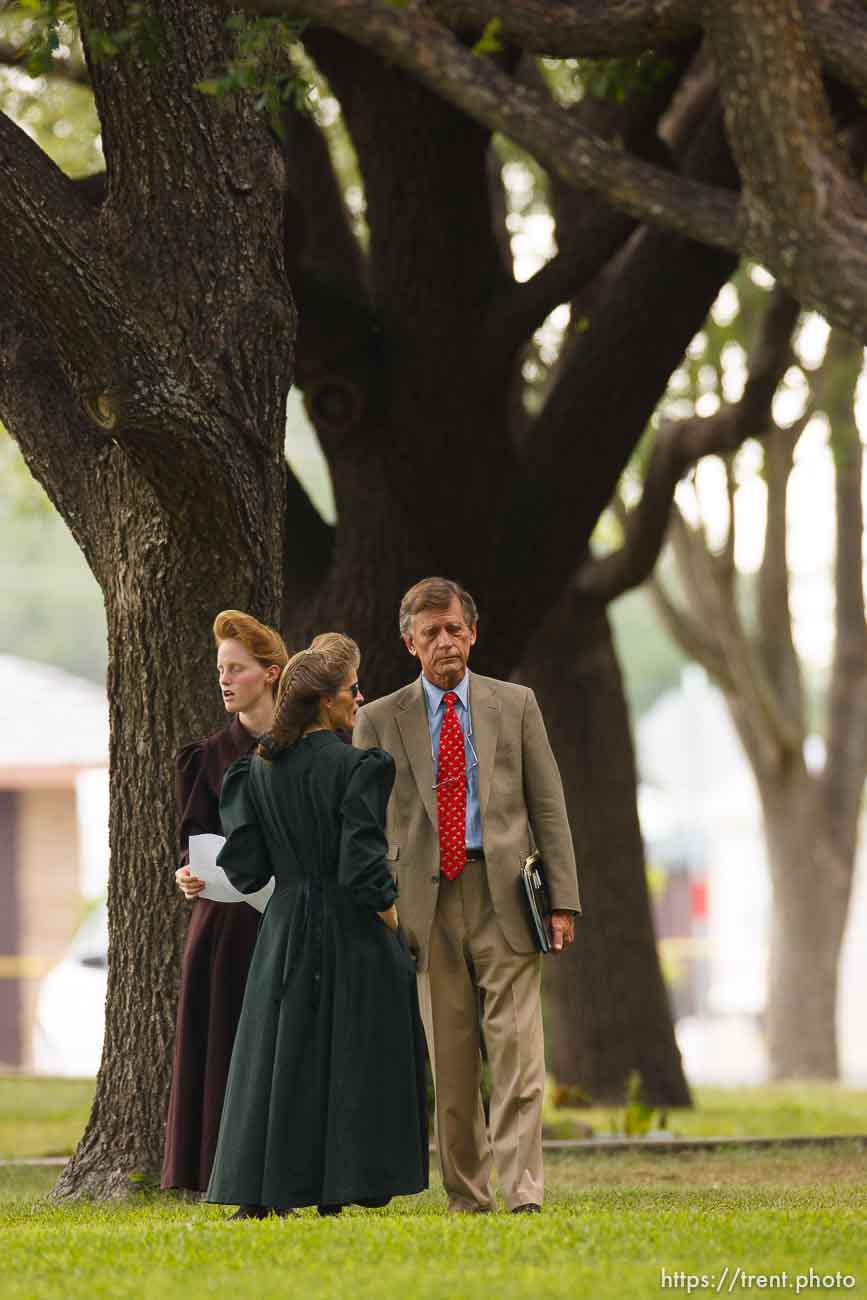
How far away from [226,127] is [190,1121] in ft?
13.4

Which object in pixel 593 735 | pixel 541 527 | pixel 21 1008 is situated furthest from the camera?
pixel 21 1008

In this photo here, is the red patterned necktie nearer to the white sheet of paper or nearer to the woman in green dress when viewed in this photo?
the woman in green dress

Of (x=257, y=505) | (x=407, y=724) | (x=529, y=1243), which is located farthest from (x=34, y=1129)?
(x=529, y=1243)

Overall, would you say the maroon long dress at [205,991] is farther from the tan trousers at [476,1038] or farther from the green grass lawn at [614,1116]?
the green grass lawn at [614,1116]

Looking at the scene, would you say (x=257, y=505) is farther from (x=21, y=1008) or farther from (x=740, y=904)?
(x=740, y=904)

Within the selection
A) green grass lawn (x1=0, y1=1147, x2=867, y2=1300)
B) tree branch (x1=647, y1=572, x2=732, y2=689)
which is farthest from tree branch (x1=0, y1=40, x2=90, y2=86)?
tree branch (x1=647, y1=572, x2=732, y2=689)

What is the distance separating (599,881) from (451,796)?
790 centimetres

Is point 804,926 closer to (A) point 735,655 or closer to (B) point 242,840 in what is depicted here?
(A) point 735,655

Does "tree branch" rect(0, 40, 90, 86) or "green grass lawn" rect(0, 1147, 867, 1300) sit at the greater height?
"tree branch" rect(0, 40, 90, 86)

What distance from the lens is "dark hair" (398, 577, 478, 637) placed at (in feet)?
23.5

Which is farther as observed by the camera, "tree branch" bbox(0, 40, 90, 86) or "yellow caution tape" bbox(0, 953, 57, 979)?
"yellow caution tape" bbox(0, 953, 57, 979)

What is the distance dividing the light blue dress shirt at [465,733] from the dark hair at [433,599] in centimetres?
24

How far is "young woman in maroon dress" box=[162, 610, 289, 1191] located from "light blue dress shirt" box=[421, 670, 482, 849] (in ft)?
1.87

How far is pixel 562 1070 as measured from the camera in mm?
15359
